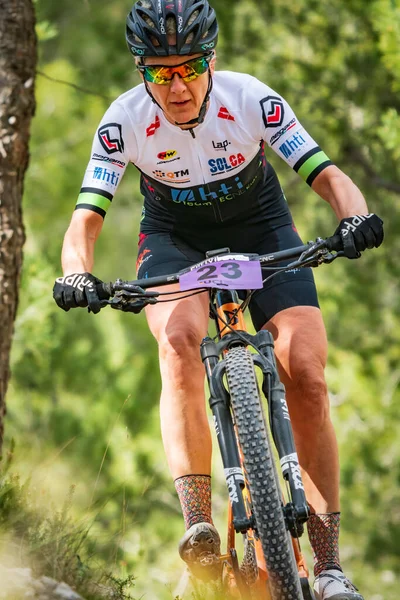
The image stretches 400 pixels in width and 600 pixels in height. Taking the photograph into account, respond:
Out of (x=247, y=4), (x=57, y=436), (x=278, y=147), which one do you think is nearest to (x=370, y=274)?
(x=247, y=4)

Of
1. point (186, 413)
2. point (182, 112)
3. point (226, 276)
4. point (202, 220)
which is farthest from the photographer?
point (202, 220)

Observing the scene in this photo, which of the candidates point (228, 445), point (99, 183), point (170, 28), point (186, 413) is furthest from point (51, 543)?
point (170, 28)

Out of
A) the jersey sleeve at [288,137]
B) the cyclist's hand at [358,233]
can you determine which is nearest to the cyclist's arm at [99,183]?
the jersey sleeve at [288,137]

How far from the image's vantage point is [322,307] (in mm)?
15109

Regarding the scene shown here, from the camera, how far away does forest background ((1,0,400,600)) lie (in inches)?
481

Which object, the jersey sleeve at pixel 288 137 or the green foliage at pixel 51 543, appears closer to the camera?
the green foliage at pixel 51 543

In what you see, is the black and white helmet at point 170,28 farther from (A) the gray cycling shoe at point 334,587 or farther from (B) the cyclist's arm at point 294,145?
(A) the gray cycling shoe at point 334,587

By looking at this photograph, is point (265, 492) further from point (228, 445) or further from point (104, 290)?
point (104, 290)

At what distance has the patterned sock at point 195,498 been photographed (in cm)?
380

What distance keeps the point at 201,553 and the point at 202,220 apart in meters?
1.67

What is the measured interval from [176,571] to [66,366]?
18.2 ft

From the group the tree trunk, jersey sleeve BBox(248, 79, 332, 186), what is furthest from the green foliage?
jersey sleeve BBox(248, 79, 332, 186)

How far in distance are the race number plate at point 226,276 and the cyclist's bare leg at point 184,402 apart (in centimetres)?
40

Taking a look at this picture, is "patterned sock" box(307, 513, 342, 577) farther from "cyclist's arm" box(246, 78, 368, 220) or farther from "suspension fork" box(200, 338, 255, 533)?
"cyclist's arm" box(246, 78, 368, 220)
